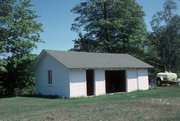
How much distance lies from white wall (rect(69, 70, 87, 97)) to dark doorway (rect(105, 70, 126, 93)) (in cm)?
640

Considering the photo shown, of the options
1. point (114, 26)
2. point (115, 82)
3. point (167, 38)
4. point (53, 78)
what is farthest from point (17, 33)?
point (167, 38)

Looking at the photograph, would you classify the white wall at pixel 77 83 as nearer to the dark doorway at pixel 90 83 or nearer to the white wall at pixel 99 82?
the white wall at pixel 99 82

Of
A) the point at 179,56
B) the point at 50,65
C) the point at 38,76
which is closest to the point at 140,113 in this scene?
the point at 50,65

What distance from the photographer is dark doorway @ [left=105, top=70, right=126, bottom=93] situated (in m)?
30.0

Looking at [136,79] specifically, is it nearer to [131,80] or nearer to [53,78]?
[131,80]

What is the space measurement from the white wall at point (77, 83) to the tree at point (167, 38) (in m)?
28.8

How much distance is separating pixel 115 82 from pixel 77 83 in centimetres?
850

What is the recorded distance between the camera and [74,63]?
24.5 m

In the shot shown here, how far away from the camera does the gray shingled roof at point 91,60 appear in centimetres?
2453

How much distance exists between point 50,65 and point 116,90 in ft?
28.4

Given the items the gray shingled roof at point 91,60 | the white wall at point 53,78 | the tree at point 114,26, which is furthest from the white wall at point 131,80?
the tree at point 114,26

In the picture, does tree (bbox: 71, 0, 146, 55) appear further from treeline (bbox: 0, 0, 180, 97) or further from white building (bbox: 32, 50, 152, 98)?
white building (bbox: 32, 50, 152, 98)

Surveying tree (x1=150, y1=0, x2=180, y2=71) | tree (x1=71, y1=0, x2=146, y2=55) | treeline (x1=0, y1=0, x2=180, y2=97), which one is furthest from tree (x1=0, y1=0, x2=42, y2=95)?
tree (x1=150, y1=0, x2=180, y2=71)

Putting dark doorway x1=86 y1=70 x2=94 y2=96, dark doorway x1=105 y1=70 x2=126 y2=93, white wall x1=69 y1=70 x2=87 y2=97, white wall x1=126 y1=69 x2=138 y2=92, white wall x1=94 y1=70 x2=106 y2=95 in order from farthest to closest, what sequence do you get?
dark doorway x1=105 y1=70 x2=126 y2=93
white wall x1=126 y1=69 x2=138 y2=92
dark doorway x1=86 y1=70 x2=94 y2=96
white wall x1=94 y1=70 x2=106 y2=95
white wall x1=69 y1=70 x2=87 y2=97
